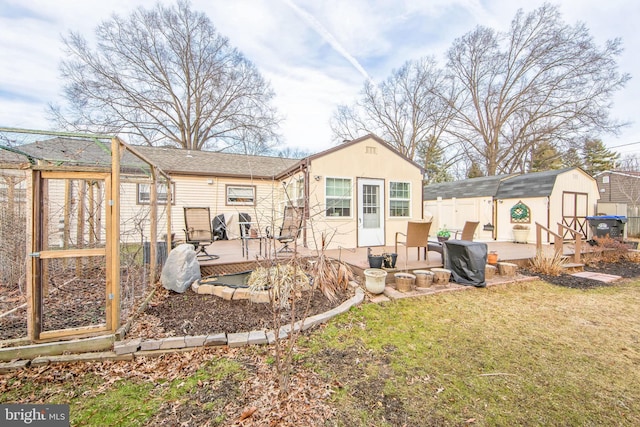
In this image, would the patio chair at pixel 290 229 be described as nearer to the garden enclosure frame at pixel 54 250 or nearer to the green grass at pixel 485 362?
the green grass at pixel 485 362

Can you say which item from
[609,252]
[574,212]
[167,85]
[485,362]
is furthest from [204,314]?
[167,85]

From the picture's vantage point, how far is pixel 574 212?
10484mm

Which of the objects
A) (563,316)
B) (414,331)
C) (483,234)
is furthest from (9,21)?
(483,234)

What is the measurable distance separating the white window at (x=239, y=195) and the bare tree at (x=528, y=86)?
16586 millimetres

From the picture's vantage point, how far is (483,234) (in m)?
11.9

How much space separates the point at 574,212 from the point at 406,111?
1311 cm

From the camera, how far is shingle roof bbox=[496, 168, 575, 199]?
998 cm

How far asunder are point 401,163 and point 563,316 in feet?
18.8

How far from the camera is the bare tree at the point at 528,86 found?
15.2 m

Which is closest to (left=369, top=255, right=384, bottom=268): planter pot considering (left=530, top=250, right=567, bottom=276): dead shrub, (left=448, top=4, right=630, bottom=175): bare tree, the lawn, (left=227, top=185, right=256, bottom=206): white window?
the lawn

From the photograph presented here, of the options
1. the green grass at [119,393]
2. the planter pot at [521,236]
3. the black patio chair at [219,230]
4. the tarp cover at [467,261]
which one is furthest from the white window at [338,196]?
the planter pot at [521,236]

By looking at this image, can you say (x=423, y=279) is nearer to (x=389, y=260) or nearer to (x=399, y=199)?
(x=389, y=260)

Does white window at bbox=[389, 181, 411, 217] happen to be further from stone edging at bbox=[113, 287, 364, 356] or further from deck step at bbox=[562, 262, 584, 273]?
stone edging at bbox=[113, 287, 364, 356]

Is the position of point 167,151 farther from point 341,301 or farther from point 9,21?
point 341,301
